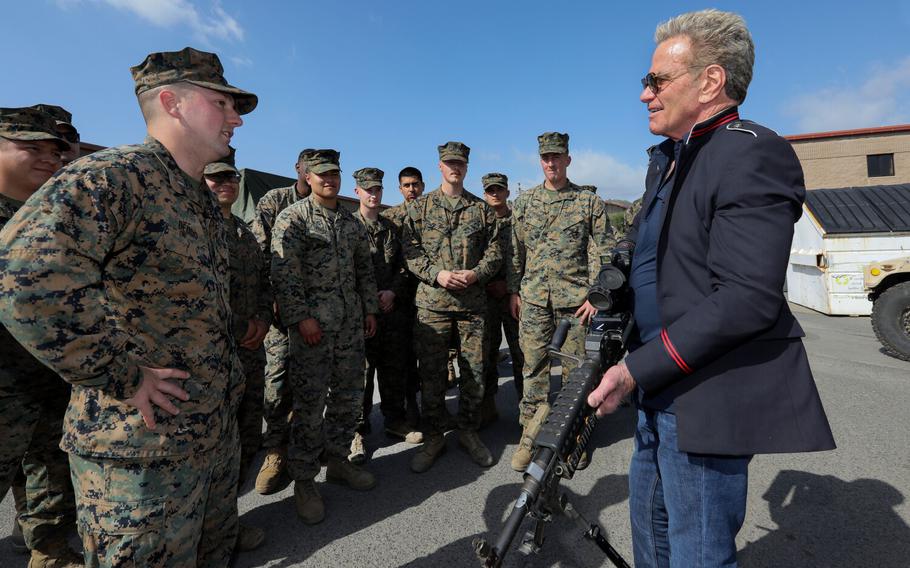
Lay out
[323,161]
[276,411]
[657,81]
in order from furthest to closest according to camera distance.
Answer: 1. [276,411]
2. [323,161]
3. [657,81]

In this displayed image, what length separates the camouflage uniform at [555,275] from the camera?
11.4 ft

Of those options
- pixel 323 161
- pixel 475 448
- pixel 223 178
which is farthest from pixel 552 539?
pixel 223 178

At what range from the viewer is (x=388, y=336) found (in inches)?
165

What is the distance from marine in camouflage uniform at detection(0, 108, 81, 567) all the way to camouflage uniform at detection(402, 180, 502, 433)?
2.18 metres

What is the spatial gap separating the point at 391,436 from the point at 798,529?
9.45ft

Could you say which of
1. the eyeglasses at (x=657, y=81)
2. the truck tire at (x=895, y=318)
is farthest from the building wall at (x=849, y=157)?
the eyeglasses at (x=657, y=81)

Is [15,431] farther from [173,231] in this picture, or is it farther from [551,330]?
[551,330]

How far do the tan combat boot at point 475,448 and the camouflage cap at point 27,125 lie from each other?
3050mm

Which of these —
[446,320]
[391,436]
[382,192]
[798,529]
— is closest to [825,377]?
[798,529]

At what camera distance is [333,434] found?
315 cm

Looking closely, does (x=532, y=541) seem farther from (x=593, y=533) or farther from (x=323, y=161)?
(x=323, y=161)

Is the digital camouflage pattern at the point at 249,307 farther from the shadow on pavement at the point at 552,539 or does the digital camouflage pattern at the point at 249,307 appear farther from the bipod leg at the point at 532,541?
the bipod leg at the point at 532,541

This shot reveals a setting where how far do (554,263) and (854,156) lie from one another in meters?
22.7

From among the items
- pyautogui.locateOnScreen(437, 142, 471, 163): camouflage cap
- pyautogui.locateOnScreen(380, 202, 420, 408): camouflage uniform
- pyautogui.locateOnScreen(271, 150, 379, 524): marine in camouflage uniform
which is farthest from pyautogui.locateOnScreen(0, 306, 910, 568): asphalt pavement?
pyautogui.locateOnScreen(437, 142, 471, 163): camouflage cap
